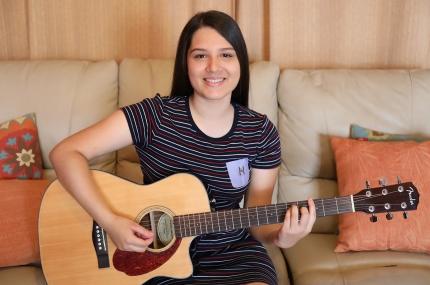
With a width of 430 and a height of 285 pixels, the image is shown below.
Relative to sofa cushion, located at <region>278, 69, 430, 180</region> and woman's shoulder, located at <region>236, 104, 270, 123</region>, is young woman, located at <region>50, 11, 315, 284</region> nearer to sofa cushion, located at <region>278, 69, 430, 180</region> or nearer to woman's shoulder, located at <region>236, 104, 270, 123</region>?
woman's shoulder, located at <region>236, 104, 270, 123</region>

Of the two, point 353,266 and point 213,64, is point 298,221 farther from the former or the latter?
point 213,64

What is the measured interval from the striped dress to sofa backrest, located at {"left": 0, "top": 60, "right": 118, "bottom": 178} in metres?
0.46

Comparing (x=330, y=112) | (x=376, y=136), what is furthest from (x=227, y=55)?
(x=376, y=136)

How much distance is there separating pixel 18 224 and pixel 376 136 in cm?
126

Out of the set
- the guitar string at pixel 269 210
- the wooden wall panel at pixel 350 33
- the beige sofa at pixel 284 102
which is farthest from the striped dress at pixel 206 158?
the wooden wall panel at pixel 350 33

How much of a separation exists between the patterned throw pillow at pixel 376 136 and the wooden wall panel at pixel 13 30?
1.49 meters

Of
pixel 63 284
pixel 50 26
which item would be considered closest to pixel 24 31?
pixel 50 26

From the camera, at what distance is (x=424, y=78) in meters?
1.67

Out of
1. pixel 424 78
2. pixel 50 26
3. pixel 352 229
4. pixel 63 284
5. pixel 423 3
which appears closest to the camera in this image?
pixel 63 284

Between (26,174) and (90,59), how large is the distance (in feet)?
2.21

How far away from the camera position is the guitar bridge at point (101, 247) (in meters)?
1.24

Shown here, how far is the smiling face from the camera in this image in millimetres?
Result: 1230

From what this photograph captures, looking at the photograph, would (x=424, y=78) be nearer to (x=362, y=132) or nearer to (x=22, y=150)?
(x=362, y=132)

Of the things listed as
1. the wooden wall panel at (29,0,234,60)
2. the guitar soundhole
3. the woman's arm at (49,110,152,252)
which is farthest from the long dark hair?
the wooden wall panel at (29,0,234,60)
